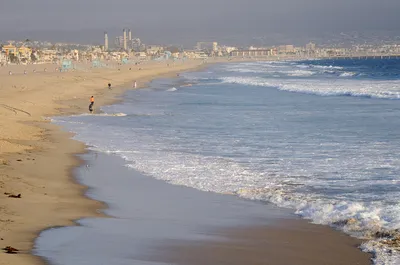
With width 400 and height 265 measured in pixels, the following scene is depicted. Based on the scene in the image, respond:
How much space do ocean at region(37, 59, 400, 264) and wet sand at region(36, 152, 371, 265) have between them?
1.39 feet

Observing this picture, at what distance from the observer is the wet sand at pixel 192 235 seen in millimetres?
7438

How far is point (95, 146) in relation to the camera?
17250 mm

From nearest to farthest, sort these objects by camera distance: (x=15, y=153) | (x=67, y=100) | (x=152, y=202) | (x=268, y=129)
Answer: (x=152, y=202) → (x=15, y=153) → (x=268, y=129) → (x=67, y=100)

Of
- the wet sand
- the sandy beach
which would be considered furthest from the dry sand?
the wet sand

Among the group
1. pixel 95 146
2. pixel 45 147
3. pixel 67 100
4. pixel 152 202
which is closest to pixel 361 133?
pixel 95 146

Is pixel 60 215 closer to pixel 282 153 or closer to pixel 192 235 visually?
pixel 192 235

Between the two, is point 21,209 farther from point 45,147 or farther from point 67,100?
point 67,100

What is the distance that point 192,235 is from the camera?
27.9 feet

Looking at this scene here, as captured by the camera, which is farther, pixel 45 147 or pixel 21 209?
pixel 45 147

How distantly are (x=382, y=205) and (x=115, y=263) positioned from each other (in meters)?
4.46

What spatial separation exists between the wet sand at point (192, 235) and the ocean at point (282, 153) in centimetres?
42

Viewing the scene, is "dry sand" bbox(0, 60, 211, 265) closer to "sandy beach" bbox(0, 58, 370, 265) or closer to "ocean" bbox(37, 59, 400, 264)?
"sandy beach" bbox(0, 58, 370, 265)

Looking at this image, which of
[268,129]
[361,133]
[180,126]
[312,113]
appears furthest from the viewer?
[312,113]

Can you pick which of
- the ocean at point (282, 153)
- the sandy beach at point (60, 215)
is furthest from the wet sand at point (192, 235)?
the ocean at point (282, 153)
